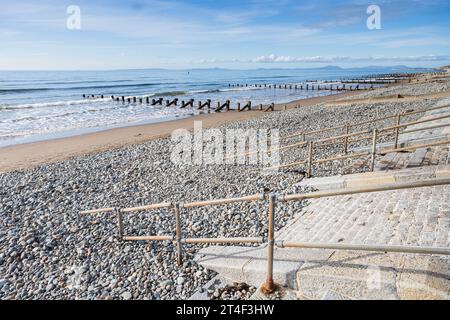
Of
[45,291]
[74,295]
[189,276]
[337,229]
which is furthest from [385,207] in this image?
[45,291]

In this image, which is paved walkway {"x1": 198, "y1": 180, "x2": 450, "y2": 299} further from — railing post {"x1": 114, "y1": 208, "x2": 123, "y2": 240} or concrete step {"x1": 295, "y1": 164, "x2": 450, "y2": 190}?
railing post {"x1": 114, "y1": 208, "x2": 123, "y2": 240}

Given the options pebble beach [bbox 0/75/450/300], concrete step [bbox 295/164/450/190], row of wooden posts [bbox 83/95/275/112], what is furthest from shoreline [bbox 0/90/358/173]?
concrete step [bbox 295/164/450/190]

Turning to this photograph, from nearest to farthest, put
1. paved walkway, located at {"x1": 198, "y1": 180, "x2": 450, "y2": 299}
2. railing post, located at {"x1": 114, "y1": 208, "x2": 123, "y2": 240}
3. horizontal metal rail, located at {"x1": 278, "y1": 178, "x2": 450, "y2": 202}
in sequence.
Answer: horizontal metal rail, located at {"x1": 278, "y1": 178, "x2": 450, "y2": 202}, paved walkway, located at {"x1": 198, "y1": 180, "x2": 450, "y2": 299}, railing post, located at {"x1": 114, "y1": 208, "x2": 123, "y2": 240}

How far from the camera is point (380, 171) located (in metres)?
7.86

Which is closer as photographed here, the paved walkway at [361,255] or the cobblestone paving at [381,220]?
the paved walkway at [361,255]

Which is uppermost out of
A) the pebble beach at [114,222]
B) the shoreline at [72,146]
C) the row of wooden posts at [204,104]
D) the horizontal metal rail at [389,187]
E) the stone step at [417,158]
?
the row of wooden posts at [204,104]

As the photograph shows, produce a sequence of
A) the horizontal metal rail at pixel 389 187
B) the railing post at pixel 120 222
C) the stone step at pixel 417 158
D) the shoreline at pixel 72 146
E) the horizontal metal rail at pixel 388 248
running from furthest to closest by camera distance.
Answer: the shoreline at pixel 72 146 → the stone step at pixel 417 158 → the railing post at pixel 120 222 → the horizontal metal rail at pixel 388 248 → the horizontal metal rail at pixel 389 187

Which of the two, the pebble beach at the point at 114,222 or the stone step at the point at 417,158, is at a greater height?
the stone step at the point at 417,158

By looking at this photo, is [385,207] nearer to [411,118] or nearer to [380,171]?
[380,171]

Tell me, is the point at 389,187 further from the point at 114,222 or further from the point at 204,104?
the point at 204,104

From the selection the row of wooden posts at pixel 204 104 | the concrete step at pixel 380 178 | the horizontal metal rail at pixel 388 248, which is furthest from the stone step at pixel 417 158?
the row of wooden posts at pixel 204 104

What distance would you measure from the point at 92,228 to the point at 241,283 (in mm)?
3778

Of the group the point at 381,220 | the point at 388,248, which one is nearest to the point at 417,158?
the point at 381,220

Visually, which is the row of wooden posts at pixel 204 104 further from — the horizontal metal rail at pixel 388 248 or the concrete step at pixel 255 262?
the horizontal metal rail at pixel 388 248
